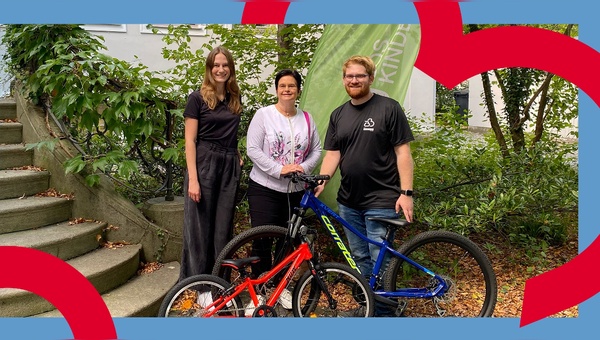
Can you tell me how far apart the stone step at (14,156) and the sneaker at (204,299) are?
2135mm

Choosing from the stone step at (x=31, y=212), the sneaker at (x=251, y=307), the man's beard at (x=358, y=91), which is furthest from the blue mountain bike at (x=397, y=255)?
the stone step at (x=31, y=212)

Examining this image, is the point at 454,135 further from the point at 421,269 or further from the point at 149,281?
the point at 149,281

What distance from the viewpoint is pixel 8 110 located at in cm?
517

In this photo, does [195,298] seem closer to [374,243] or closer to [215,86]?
[374,243]

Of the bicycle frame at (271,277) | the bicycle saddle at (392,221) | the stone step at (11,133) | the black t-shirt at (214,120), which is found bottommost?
the bicycle frame at (271,277)

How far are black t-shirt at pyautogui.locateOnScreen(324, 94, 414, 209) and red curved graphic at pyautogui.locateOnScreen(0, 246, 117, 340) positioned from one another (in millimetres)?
1595

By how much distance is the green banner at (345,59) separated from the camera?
169 inches

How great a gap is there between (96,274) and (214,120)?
4.26 feet

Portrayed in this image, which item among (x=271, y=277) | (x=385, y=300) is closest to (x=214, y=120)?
(x=271, y=277)

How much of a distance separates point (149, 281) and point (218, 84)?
5.00 feet

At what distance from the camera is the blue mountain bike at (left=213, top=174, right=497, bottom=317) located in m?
Answer: 3.64

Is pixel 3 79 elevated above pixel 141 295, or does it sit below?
above

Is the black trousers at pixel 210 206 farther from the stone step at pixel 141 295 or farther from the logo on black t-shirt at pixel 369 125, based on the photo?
the logo on black t-shirt at pixel 369 125
